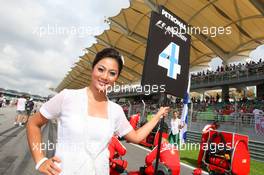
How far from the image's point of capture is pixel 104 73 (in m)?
2.05

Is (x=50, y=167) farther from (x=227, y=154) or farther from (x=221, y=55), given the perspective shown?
(x=221, y=55)

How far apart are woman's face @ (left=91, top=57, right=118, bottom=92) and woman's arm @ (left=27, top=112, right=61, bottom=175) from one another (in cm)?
39

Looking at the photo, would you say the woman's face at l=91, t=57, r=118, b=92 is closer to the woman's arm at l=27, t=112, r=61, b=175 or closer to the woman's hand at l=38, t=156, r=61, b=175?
the woman's arm at l=27, t=112, r=61, b=175

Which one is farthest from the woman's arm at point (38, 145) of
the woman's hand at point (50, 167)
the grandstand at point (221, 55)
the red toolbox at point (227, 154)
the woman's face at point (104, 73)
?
the grandstand at point (221, 55)

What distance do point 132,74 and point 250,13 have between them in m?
33.1

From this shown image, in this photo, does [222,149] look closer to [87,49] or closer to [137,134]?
[137,134]

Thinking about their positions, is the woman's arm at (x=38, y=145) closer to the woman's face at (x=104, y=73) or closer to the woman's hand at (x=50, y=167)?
the woman's hand at (x=50, y=167)

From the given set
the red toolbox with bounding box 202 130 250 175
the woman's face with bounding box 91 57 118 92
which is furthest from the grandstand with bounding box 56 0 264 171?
the woman's face with bounding box 91 57 118 92

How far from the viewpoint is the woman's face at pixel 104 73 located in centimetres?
203

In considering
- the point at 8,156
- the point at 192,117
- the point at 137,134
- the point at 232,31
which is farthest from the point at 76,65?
the point at 137,134

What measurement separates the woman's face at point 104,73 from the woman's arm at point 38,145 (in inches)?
15.4

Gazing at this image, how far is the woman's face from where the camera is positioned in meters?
2.03

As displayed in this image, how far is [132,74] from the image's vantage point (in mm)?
57031

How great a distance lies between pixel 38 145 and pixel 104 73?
1.94 ft
